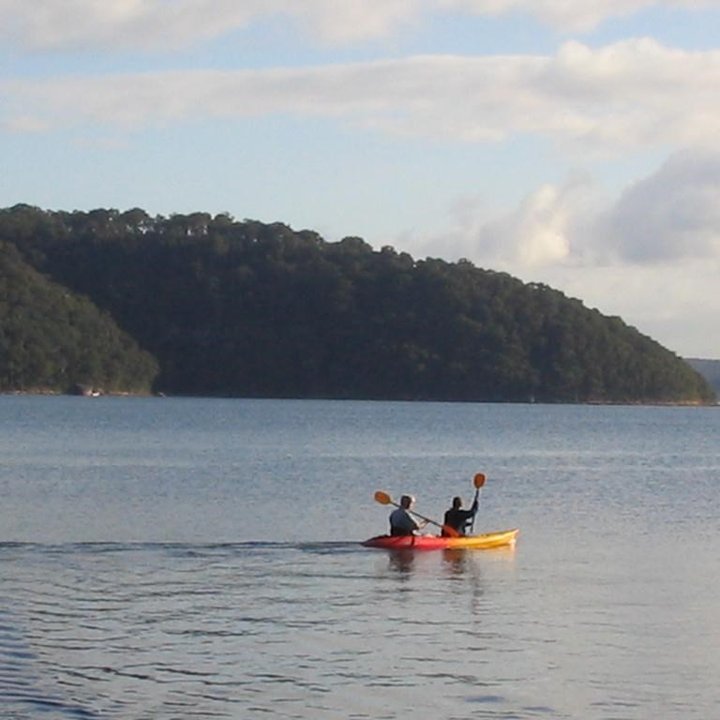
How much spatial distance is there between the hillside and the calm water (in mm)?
125587

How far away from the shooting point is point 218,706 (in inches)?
791

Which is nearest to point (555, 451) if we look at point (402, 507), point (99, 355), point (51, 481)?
point (51, 481)

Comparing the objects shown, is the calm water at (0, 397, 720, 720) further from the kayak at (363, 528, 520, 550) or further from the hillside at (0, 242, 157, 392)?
the hillside at (0, 242, 157, 392)

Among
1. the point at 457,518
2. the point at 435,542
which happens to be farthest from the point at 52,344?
the point at 435,542

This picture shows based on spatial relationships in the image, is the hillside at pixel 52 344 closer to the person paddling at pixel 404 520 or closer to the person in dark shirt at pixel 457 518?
the person in dark shirt at pixel 457 518

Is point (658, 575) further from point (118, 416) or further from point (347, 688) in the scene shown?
point (118, 416)

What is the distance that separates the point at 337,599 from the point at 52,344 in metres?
167

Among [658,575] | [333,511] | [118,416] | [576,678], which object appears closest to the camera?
[576,678]

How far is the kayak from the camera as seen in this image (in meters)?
35.5

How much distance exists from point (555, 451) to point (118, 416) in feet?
159

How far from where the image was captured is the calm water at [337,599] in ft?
68.9

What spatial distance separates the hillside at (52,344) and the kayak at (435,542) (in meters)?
156

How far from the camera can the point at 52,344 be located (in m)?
192

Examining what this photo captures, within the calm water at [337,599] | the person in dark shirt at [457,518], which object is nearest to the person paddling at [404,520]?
the calm water at [337,599]
